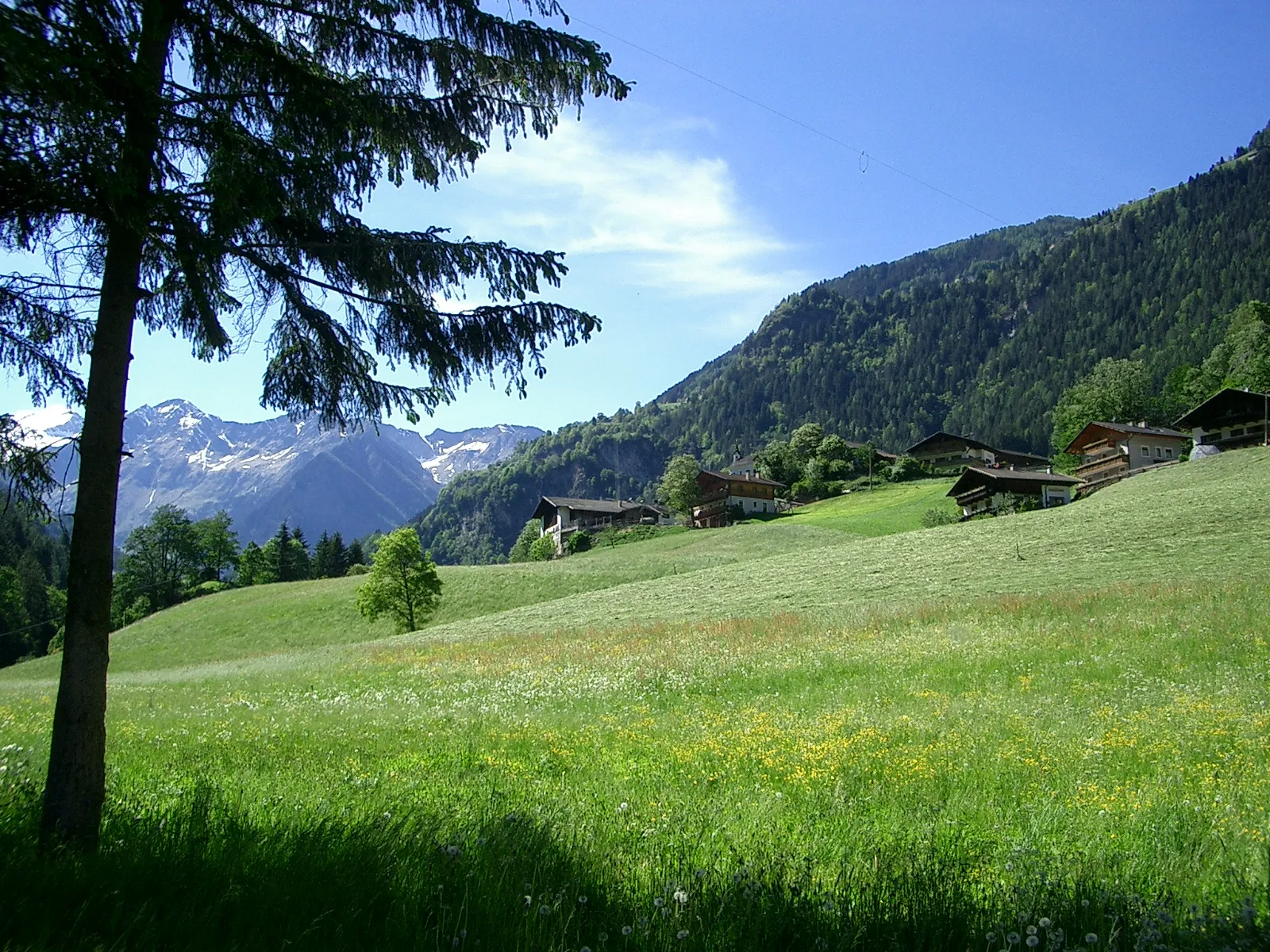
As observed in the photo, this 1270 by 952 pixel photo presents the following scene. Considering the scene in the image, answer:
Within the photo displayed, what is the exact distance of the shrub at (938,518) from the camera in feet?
233

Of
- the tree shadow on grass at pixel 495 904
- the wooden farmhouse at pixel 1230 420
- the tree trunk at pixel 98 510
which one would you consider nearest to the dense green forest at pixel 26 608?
the tree trunk at pixel 98 510

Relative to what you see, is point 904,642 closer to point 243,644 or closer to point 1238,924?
point 1238,924

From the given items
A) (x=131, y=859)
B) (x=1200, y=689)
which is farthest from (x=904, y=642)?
(x=131, y=859)

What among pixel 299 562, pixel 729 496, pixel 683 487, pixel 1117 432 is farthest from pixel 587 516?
pixel 1117 432

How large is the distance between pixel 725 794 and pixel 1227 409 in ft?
274

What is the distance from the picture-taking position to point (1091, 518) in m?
40.1

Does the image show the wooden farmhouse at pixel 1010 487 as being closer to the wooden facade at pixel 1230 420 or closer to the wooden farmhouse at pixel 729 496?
the wooden facade at pixel 1230 420

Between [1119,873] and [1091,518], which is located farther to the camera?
[1091,518]

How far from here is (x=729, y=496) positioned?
4855 inches

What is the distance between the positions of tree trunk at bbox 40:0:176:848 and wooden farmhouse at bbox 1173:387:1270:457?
8226 centimetres

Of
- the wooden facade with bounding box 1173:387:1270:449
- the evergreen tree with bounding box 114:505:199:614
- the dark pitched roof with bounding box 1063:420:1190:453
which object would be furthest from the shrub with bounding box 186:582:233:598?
the wooden facade with bounding box 1173:387:1270:449

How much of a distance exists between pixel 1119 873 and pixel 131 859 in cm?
578

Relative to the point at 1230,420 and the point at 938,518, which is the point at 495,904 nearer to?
the point at 938,518

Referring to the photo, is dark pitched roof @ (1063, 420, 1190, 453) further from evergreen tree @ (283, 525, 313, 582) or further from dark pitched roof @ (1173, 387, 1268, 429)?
evergreen tree @ (283, 525, 313, 582)
